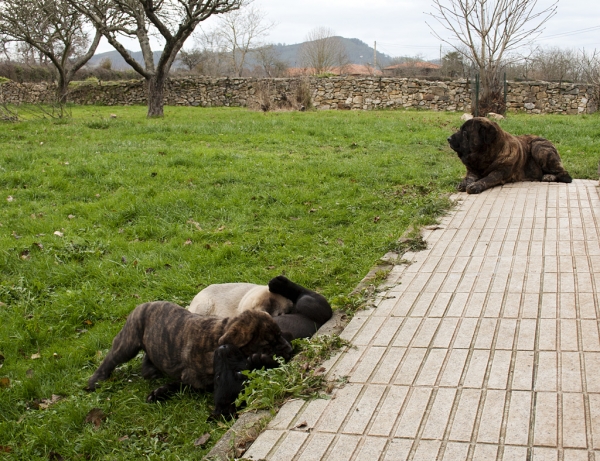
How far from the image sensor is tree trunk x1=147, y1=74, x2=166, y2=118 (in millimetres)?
22938

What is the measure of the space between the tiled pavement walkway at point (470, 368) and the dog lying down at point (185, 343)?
522 millimetres

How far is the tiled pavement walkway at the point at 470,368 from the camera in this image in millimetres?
3105

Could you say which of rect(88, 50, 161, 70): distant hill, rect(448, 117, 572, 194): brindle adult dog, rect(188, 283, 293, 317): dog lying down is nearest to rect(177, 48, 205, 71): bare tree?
rect(88, 50, 161, 70): distant hill

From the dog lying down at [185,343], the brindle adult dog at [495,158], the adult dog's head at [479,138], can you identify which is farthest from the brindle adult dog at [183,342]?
the adult dog's head at [479,138]

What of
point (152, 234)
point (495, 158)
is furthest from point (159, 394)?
point (495, 158)

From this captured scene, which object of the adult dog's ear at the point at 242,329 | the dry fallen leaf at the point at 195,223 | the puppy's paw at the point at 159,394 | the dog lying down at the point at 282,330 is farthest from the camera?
the dry fallen leaf at the point at 195,223

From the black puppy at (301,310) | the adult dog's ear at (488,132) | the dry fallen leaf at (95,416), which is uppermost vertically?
the adult dog's ear at (488,132)

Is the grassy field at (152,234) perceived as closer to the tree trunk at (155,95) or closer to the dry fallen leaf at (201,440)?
the dry fallen leaf at (201,440)

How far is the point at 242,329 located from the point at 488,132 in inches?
289

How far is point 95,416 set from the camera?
4.30m

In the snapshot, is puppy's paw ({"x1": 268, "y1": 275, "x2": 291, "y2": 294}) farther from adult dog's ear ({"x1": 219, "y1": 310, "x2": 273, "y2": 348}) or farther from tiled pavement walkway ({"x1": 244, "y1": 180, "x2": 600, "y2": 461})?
adult dog's ear ({"x1": 219, "y1": 310, "x2": 273, "y2": 348})

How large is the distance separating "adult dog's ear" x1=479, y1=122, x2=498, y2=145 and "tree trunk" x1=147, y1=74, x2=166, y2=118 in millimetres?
15570

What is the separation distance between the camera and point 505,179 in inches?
408

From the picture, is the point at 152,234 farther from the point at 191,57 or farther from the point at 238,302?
the point at 191,57
